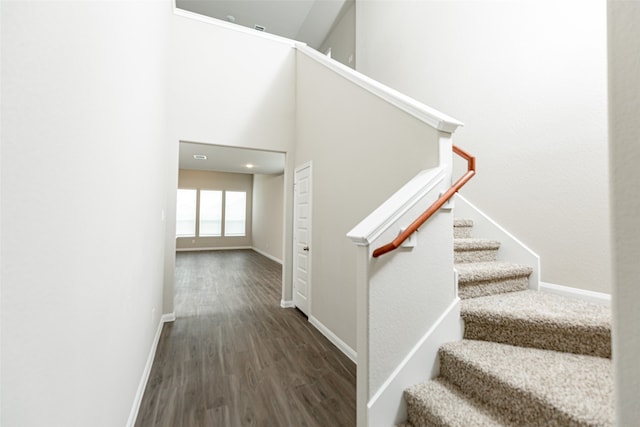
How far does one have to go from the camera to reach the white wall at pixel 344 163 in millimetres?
2084

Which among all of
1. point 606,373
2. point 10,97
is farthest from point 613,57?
point 606,373

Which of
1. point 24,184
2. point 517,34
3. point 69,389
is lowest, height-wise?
point 69,389

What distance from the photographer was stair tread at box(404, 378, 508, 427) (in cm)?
131

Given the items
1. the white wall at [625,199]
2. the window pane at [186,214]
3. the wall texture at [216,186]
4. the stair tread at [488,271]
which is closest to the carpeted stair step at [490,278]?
the stair tread at [488,271]

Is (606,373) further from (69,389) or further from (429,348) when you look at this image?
(69,389)

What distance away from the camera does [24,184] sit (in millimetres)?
639

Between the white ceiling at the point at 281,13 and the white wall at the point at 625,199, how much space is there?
5.99 meters

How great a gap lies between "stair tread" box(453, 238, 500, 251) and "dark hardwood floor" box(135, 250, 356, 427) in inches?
55.7

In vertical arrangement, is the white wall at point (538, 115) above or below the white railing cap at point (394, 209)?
above

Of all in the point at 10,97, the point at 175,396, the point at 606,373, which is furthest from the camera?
the point at 175,396

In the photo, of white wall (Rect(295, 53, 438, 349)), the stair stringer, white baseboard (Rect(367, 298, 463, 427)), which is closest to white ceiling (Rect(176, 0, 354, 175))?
white wall (Rect(295, 53, 438, 349))

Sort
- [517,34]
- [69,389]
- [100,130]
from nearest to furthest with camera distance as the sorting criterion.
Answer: [69,389], [100,130], [517,34]

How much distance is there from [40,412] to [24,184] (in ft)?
1.91

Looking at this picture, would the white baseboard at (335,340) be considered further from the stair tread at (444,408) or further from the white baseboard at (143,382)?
the white baseboard at (143,382)
